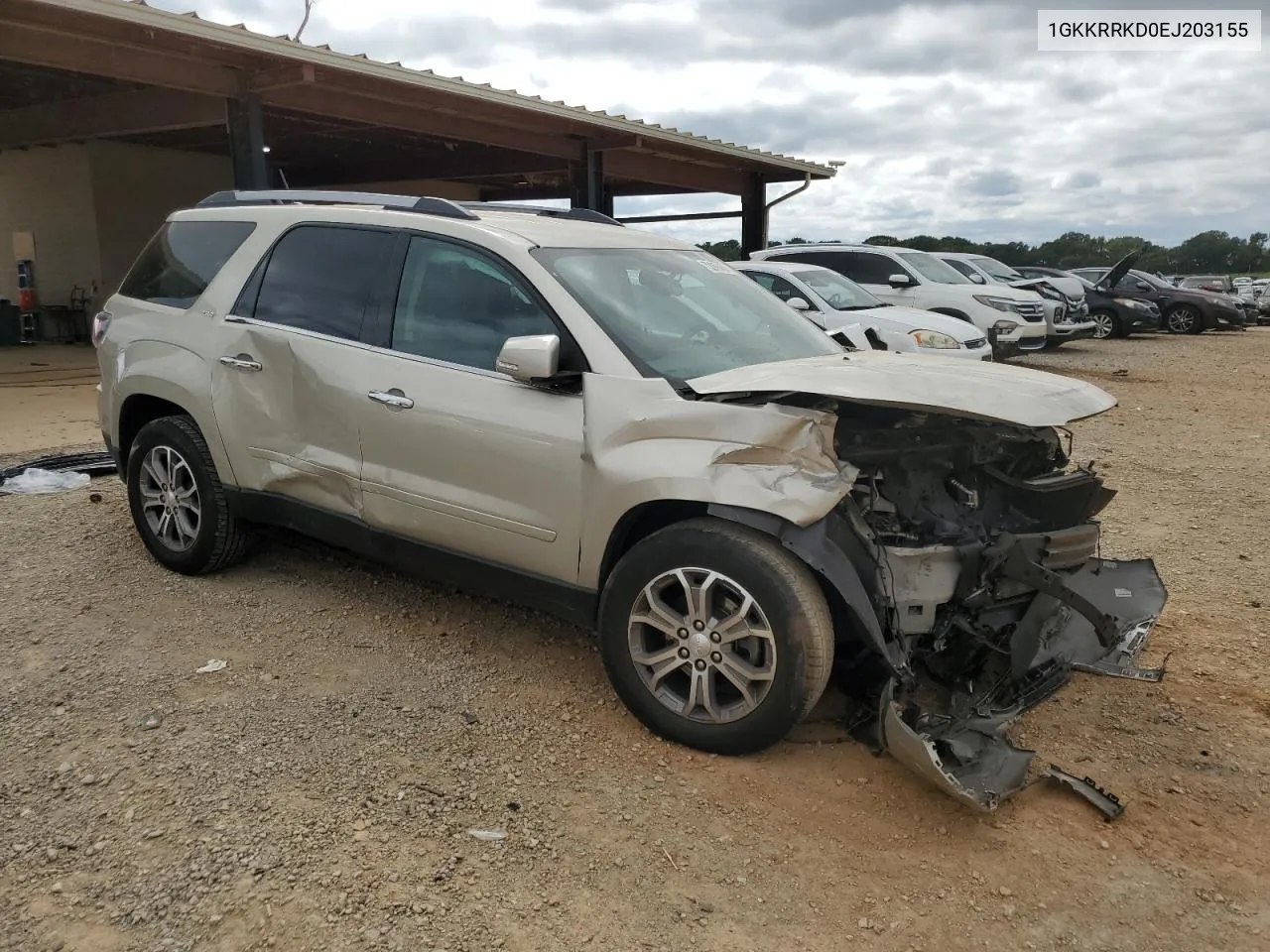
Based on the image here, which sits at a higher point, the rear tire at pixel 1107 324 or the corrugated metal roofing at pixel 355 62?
the corrugated metal roofing at pixel 355 62

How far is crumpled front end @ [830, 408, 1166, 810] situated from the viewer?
3.04 m

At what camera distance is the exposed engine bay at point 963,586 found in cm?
298

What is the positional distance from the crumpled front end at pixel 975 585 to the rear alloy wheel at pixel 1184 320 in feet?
69.5

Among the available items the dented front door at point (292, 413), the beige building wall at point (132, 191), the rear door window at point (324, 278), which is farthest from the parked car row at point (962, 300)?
the beige building wall at point (132, 191)

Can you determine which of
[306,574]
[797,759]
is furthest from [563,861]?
[306,574]

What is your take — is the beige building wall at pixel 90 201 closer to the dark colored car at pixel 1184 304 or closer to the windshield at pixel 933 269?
the windshield at pixel 933 269

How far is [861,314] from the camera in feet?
34.6

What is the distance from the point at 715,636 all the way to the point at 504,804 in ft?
2.78

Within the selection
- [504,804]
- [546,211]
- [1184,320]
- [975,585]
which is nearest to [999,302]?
[1184,320]

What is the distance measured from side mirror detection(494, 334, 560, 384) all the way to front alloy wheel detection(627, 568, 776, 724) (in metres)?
0.81

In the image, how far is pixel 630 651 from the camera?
3.28 meters

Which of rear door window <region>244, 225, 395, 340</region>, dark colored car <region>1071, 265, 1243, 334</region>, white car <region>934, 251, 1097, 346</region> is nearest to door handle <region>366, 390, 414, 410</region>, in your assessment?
rear door window <region>244, 225, 395, 340</region>

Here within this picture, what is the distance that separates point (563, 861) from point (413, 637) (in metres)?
1.65

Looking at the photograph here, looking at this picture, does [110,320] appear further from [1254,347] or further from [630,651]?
[1254,347]
